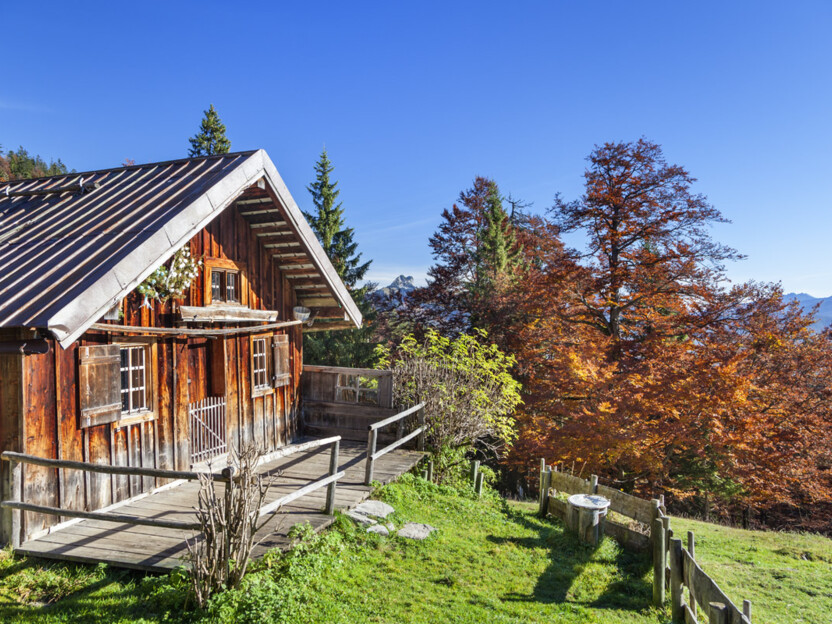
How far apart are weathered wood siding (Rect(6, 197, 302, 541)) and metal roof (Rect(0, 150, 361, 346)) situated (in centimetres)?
96

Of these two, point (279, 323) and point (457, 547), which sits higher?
point (279, 323)

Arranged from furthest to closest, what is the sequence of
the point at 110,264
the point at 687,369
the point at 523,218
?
1. the point at 523,218
2. the point at 687,369
3. the point at 110,264

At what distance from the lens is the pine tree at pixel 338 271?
28.7 meters

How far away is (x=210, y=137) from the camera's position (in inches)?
1437

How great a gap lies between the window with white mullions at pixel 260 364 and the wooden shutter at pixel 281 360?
20 cm

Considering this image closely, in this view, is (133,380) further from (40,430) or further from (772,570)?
(772,570)

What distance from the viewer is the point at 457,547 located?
793cm

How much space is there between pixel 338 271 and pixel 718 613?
2807 centimetres

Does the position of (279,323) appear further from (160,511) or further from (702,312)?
(702,312)

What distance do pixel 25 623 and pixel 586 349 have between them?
1549 centimetres

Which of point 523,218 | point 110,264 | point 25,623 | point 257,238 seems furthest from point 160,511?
point 523,218

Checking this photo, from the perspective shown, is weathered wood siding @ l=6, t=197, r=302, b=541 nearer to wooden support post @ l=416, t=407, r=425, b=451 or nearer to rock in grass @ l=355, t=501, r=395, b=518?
rock in grass @ l=355, t=501, r=395, b=518

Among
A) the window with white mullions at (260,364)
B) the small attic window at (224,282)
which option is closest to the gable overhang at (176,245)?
the small attic window at (224,282)

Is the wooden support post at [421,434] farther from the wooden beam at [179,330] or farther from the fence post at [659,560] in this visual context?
the fence post at [659,560]
